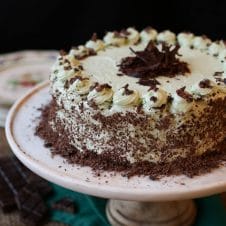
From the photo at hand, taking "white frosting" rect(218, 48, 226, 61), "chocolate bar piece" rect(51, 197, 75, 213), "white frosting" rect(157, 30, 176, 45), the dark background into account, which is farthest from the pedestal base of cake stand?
the dark background

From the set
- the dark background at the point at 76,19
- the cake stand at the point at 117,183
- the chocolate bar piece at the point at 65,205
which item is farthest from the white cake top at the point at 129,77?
the dark background at the point at 76,19

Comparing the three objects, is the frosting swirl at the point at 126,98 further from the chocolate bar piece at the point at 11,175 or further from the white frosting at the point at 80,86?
the chocolate bar piece at the point at 11,175

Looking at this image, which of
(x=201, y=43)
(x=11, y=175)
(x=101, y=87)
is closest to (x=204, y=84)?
(x=101, y=87)

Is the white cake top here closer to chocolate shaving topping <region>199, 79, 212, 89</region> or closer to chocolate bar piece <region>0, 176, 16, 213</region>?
chocolate shaving topping <region>199, 79, 212, 89</region>

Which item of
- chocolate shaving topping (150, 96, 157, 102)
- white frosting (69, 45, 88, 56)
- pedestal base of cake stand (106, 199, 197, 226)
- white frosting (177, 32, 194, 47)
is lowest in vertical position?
pedestal base of cake stand (106, 199, 197, 226)

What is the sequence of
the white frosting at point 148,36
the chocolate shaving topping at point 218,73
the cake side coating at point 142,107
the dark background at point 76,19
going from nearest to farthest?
the cake side coating at point 142,107, the chocolate shaving topping at point 218,73, the white frosting at point 148,36, the dark background at point 76,19

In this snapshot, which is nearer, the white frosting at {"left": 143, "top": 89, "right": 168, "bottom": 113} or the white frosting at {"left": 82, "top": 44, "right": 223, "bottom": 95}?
the white frosting at {"left": 143, "top": 89, "right": 168, "bottom": 113}
